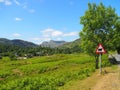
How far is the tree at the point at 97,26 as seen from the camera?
40.7 meters

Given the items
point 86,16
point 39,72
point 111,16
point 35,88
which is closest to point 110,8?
point 111,16

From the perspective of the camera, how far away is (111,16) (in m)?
41.1

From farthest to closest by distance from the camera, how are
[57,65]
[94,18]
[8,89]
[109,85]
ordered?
[57,65], [94,18], [8,89], [109,85]

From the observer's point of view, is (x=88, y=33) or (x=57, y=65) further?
(x=57, y=65)

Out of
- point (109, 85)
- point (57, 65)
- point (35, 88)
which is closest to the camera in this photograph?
point (109, 85)

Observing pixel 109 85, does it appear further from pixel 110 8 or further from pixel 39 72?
pixel 39 72

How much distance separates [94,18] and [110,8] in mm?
3299

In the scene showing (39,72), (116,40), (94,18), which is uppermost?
(94,18)

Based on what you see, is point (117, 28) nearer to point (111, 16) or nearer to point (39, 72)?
point (111, 16)

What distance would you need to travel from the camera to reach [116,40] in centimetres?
4103

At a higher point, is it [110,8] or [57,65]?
[110,8]

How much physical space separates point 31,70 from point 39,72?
13.0 ft

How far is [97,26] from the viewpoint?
40.6 metres

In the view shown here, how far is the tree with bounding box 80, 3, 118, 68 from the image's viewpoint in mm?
40688
